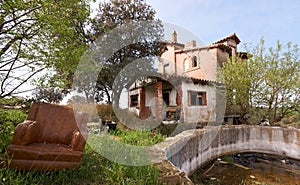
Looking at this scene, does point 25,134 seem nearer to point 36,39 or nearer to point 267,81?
point 36,39

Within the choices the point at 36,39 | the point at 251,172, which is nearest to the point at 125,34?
the point at 36,39

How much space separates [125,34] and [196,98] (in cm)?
586

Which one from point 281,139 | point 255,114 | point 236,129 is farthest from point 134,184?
point 255,114

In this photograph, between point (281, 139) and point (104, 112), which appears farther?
point (104, 112)

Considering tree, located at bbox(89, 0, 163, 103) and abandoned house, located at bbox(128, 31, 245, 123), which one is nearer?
tree, located at bbox(89, 0, 163, 103)

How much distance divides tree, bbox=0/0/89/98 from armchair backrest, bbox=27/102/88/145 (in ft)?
3.09

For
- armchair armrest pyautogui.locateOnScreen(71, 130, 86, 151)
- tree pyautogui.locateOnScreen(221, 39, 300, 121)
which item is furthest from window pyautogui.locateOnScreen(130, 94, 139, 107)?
armchair armrest pyautogui.locateOnScreen(71, 130, 86, 151)

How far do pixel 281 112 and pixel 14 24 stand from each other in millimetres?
11972

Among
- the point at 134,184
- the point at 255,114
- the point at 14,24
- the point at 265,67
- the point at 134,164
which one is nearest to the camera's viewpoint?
the point at 134,184

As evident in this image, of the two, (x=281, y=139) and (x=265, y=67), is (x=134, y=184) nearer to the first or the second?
(x=281, y=139)

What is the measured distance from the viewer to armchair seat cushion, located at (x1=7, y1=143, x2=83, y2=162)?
2.33 m

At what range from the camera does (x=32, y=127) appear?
8.55ft

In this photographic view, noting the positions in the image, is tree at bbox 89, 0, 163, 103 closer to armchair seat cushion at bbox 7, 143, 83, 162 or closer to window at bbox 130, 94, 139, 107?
window at bbox 130, 94, 139, 107

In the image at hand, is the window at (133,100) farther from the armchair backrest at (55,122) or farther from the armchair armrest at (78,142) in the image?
the armchair armrest at (78,142)
